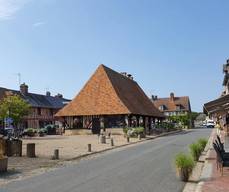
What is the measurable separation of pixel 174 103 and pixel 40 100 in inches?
2123

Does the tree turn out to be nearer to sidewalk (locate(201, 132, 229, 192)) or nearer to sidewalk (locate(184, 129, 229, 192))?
sidewalk (locate(184, 129, 229, 192))

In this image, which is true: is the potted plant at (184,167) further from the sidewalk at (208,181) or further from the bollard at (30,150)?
the bollard at (30,150)

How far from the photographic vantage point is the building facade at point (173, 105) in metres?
132

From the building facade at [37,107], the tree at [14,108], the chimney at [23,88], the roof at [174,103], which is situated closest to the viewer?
the tree at [14,108]

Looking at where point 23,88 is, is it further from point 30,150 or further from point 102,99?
point 30,150

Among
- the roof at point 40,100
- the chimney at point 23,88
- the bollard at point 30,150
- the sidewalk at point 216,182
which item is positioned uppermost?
the chimney at point 23,88

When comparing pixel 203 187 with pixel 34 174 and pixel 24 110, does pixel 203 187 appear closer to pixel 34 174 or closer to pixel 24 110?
pixel 34 174

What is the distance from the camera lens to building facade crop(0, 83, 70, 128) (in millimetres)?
83812

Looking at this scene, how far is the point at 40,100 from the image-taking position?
300ft

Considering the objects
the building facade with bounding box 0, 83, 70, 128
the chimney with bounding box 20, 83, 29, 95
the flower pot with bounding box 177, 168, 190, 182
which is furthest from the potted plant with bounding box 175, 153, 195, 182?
the chimney with bounding box 20, 83, 29, 95

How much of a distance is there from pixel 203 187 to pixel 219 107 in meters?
5.40

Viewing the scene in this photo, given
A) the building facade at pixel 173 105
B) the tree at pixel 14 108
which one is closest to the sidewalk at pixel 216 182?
the tree at pixel 14 108

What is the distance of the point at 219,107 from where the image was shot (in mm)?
16141

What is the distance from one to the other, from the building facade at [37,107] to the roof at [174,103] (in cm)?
4447
